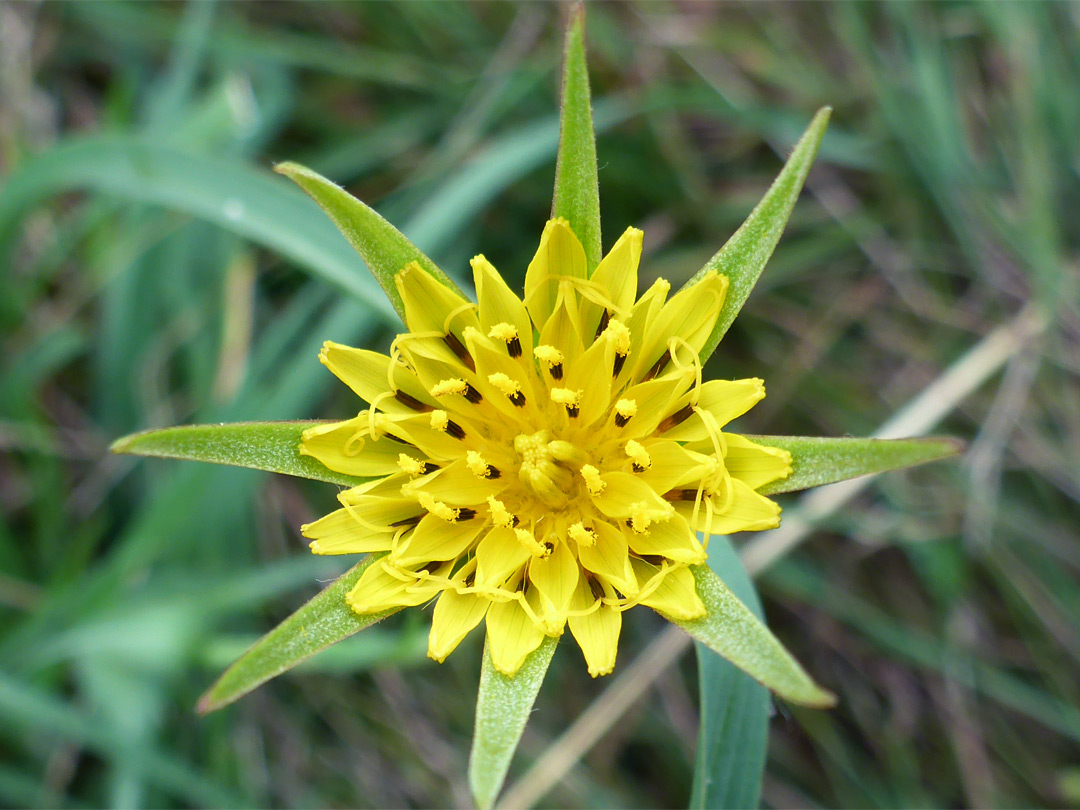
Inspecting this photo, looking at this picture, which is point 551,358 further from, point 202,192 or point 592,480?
point 202,192

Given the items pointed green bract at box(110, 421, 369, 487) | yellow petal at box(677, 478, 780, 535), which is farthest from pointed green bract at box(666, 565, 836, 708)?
pointed green bract at box(110, 421, 369, 487)

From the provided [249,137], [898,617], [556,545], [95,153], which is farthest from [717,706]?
[249,137]

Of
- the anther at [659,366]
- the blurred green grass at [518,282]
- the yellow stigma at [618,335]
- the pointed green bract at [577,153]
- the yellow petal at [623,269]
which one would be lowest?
the blurred green grass at [518,282]

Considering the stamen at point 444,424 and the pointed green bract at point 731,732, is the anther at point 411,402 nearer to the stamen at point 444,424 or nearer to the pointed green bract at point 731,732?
the stamen at point 444,424

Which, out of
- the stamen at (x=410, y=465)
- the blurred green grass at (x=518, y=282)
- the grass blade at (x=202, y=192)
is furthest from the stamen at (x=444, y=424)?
the blurred green grass at (x=518, y=282)

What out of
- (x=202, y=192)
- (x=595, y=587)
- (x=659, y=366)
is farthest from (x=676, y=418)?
(x=202, y=192)

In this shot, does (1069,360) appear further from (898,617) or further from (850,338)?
(898,617)

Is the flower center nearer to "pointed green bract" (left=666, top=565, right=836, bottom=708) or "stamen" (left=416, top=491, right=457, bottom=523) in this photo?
"stamen" (left=416, top=491, right=457, bottom=523)
